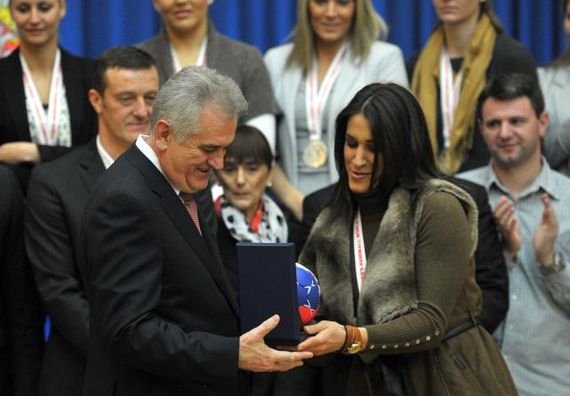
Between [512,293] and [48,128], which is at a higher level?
[48,128]

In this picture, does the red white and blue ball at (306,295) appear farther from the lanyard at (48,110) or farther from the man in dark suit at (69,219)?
the lanyard at (48,110)

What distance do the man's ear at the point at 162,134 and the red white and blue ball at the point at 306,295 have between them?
0.60 metres

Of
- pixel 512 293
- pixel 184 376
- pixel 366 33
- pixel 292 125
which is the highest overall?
pixel 366 33

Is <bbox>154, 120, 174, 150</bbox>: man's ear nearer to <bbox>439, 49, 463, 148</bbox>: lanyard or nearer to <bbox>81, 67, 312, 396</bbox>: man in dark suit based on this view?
<bbox>81, 67, 312, 396</bbox>: man in dark suit

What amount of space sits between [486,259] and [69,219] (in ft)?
5.28

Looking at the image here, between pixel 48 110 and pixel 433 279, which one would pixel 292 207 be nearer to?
pixel 48 110

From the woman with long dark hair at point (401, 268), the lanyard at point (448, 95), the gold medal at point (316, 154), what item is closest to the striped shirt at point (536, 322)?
the lanyard at point (448, 95)

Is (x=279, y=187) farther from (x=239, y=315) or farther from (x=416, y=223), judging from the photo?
(x=239, y=315)

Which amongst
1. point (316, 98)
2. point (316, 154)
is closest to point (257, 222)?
point (316, 154)

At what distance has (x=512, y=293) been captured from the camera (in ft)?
15.6

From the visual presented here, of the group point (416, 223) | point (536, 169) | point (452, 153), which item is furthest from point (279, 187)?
point (416, 223)

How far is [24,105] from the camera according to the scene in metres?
4.99

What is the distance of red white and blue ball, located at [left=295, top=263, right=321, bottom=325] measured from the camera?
3.46 meters

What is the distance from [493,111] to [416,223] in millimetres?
1388
